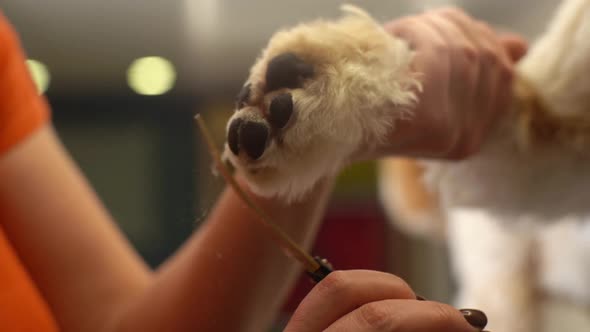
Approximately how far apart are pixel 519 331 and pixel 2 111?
0.48 m

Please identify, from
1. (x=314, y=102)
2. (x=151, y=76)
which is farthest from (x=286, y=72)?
(x=151, y=76)

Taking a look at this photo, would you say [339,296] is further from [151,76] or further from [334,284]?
[151,76]

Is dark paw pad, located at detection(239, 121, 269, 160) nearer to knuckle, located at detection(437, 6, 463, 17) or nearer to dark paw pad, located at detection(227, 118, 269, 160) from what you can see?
dark paw pad, located at detection(227, 118, 269, 160)

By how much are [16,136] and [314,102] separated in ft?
0.90

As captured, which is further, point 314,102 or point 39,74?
point 39,74

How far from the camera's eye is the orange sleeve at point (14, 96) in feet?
1.40

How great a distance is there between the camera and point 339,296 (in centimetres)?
25

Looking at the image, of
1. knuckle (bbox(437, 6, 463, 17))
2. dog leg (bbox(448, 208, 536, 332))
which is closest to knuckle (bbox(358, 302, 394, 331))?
knuckle (bbox(437, 6, 463, 17))

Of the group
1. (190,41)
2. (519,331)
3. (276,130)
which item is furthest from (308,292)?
(190,41)

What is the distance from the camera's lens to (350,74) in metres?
0.31

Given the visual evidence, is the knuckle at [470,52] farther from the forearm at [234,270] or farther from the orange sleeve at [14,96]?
the orange sleeve at [14,96]

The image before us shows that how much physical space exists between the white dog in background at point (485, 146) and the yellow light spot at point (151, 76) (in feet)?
0.84

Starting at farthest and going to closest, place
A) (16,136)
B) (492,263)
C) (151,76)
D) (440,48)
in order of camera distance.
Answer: (492,263), (151,76), (16,136), (440,48)

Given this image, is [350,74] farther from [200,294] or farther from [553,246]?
[553,246]
